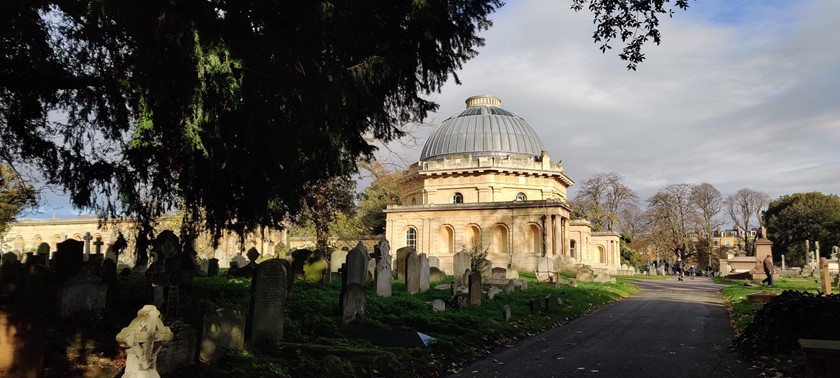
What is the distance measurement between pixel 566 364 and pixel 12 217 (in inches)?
1131

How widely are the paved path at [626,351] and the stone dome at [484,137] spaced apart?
36056 mm

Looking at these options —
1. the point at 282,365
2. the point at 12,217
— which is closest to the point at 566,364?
the point at 282,365

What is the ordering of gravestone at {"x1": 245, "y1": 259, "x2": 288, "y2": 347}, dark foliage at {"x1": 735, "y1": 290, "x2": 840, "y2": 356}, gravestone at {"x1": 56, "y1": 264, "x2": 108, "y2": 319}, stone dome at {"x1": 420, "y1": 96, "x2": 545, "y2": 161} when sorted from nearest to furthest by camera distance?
dark foliage at {"x1": 735, "y1": 290, "x2": 840, "y2": 356}
gravestone at {"x1": 245, "y1": 259, "x2": 288, "y2": 347}
gravestone at {"x1": 56, "y1": 264, "x2": 108, "y2": 319}
stone dome at {"x1": 420, "y1": 96, "x2": 545, "y2": 161}

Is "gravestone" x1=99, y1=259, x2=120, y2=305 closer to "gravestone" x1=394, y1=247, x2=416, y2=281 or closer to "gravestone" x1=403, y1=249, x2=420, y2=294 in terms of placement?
"gravestone" x1=403, y1=249, x2=420, y2=294

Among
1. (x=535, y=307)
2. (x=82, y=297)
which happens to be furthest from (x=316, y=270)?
(x=82, y=297)

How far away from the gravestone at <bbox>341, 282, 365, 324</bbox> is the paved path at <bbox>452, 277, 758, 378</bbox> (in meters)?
2.59

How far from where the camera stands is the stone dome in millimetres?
49969

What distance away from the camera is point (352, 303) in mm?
10125

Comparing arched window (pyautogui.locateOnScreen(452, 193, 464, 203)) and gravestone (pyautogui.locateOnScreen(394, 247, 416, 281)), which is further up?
arched window (pyautogui.locateOnScreen(452, 193, 464, 203))

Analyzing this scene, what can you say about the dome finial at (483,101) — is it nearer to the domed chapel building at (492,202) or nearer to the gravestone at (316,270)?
the domed chapel building at (492,202)

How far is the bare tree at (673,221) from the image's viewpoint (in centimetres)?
6319

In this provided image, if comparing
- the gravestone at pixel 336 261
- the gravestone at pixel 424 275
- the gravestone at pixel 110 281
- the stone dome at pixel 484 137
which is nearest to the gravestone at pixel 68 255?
the gravestone at pixel 110 281

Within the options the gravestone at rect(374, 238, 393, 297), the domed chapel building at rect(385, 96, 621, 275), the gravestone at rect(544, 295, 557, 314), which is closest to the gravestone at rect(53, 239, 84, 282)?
the gravestone at rect(374, 238, 393, 297)

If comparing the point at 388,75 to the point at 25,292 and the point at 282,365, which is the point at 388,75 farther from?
the point at 25,292
